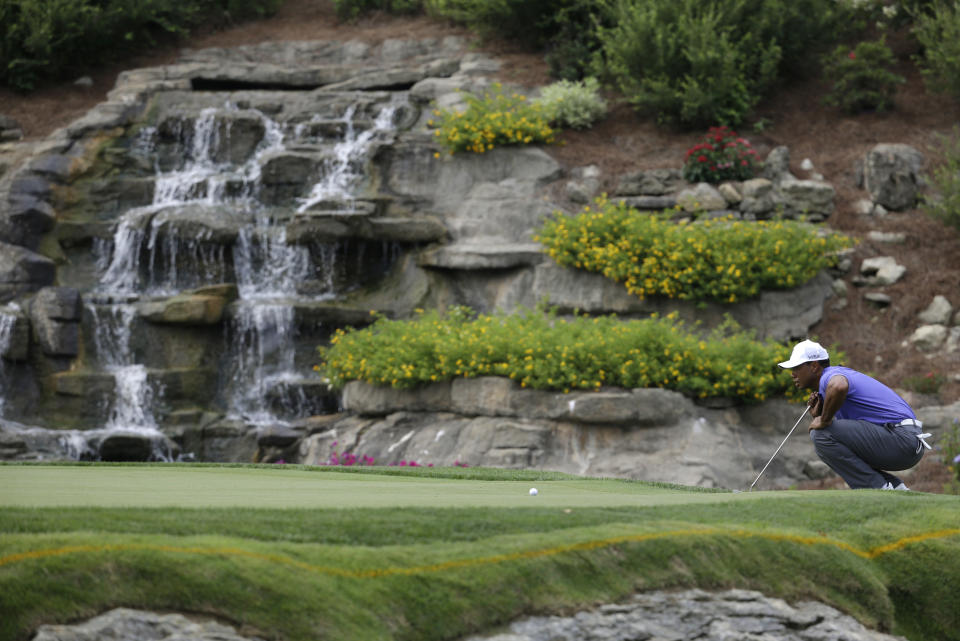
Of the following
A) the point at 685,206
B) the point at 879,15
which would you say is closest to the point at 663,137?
the point at 685,206

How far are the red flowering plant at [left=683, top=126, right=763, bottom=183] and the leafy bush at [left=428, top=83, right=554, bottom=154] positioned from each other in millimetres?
2514

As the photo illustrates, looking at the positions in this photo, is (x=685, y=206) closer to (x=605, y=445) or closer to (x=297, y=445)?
(x=605, y=445)

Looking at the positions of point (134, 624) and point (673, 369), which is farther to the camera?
point (673, 369)

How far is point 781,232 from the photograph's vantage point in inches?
580

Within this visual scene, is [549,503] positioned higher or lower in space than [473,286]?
higher

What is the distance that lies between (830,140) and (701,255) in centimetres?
491

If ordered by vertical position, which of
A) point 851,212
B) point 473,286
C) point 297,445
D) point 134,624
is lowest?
point 297,445

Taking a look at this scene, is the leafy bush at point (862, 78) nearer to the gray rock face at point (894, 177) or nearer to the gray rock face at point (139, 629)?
the gray rock face at point (894, 177)

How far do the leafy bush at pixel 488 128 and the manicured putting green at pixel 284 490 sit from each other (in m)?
9.34

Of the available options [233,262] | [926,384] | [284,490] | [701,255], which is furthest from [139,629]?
[233,262]

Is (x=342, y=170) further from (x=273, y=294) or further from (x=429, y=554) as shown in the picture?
(x=429, y=554)

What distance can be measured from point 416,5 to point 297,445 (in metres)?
15.2

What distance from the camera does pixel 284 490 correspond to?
22.1ft

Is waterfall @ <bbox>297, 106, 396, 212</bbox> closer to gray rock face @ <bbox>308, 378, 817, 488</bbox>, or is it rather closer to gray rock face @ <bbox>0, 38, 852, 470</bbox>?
gray rock face @ <bbox>0, 38, 852, 470</bbox>
